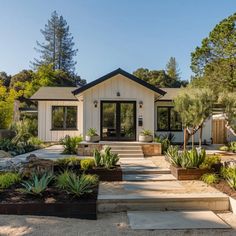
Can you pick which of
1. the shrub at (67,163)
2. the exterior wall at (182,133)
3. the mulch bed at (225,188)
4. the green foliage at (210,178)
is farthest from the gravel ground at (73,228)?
the exterior wall at (182,133)

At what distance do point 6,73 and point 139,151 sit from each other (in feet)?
137

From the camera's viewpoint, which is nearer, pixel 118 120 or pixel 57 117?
pixel 118 120

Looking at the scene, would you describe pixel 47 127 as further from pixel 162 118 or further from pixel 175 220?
pixel 175 220

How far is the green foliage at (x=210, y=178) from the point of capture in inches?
274

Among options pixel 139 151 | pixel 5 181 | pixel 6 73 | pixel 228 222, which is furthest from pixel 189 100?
pixel 6 73

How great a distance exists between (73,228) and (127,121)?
10.2m

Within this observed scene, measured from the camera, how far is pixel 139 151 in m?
12.2

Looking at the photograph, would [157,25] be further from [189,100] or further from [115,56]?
[189,100]

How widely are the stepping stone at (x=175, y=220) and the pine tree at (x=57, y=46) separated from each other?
4582 cm

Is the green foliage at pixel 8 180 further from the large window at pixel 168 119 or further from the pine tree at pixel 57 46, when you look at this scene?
the pine tree at pixel 57 46

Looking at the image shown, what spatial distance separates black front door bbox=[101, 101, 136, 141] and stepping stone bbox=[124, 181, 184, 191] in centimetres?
709

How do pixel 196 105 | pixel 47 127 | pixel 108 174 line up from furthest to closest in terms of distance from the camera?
pixel 47 127 < pixel 196 105 < pixel 108 174

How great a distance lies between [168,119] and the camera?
1720cm

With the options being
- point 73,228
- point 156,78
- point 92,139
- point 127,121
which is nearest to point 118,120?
point 127,121
